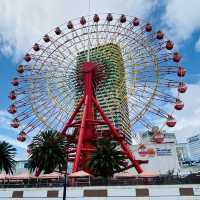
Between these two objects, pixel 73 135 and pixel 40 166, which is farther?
pixel 73 135

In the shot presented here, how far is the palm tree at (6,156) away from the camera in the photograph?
154 feet

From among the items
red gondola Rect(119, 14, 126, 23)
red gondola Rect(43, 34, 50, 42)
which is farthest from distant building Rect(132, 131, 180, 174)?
red gondola Rect(43, 34, 50, 42)

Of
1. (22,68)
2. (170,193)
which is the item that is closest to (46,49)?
(22,68)

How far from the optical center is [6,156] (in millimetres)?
47406

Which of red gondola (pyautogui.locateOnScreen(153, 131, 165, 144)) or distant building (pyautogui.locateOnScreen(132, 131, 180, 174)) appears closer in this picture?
red gondola (pyautogui.locateOnScreen(153, 131, 165, 144))

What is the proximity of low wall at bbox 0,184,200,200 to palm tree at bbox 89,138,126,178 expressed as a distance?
465cm

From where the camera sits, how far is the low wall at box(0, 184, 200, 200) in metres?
31.2

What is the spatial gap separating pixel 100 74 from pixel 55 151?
Answer: 54.8ft

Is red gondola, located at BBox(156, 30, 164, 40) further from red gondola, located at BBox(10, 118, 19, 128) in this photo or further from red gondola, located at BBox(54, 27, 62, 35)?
red gondola, located at BBox(10, 118, 19, 128)

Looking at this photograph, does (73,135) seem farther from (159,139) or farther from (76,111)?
(159,139)

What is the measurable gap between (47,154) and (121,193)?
1295cm

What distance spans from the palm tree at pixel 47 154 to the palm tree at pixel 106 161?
5.35 m

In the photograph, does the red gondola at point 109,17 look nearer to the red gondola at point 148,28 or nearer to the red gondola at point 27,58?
the red gondola at point 148,28

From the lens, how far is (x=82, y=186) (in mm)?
33125
